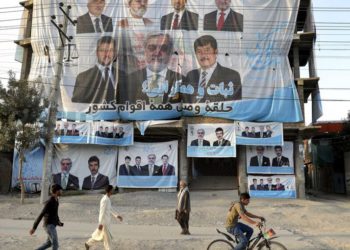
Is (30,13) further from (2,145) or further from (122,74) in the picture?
(2,145)

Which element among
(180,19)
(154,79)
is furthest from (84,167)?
(180,19)

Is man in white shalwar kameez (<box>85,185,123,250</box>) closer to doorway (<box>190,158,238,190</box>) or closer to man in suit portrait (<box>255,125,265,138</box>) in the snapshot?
man in suit portrait (<box>255,125,265,138</box>)

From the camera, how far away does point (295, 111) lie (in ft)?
77.0

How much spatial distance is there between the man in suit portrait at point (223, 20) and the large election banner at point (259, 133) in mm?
5924

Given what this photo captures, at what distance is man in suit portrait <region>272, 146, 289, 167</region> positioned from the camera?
2347cm

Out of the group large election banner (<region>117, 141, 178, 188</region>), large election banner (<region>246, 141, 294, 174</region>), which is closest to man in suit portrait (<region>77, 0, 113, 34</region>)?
large election banner (<region>117, 141, 178, 188</region>)

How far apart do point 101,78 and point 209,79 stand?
6.40m

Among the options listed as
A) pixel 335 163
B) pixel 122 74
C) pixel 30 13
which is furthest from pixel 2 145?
pixel 335 163

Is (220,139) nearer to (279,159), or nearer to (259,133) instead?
(259,133)

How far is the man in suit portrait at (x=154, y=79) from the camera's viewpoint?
78.2ft

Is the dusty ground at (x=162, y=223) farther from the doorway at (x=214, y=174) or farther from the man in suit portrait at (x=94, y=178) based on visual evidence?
the doorway at (x=214, y=174)

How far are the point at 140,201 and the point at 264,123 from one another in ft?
27.5

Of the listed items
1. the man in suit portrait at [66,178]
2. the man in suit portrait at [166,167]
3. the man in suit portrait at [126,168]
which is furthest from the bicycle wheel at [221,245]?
the man in suit portrait at [66,178]

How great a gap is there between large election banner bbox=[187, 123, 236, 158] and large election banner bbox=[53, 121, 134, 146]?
3.46 meters
